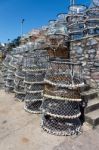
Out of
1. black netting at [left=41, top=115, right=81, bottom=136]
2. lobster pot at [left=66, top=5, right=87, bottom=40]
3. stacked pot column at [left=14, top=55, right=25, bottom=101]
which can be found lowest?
black netting at [left=41, top=115, right=81, bottom=136]

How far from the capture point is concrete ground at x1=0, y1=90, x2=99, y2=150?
13.2 feet

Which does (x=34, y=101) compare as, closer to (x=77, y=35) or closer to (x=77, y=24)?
(x=77, y=35)

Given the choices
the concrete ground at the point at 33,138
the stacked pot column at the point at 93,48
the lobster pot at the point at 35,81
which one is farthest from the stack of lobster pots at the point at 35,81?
the stacked pot column at the point at 93,48

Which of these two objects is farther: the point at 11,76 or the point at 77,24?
the point at 11,76

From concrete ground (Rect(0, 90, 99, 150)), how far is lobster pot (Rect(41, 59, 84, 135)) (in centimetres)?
21

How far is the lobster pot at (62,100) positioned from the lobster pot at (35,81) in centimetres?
100

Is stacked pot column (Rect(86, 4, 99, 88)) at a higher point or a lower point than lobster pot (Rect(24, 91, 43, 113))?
higher

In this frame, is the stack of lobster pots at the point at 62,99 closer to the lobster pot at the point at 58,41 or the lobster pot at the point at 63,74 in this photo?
the lobster pot at the point at 63,74

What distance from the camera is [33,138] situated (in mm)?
4336

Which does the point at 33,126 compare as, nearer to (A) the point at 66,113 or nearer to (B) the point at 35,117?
(B) the point at 35,117

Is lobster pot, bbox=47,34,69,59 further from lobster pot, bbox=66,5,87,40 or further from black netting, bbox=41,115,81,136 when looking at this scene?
black netting, bbox=41,115,81,136

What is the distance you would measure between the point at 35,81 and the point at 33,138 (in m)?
1.97

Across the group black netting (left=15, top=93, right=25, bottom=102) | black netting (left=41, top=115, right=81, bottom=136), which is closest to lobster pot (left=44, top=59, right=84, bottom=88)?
black netting (left=41, top=115, right=81, bottom=136)

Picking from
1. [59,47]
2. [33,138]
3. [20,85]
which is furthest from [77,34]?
[33,138]
